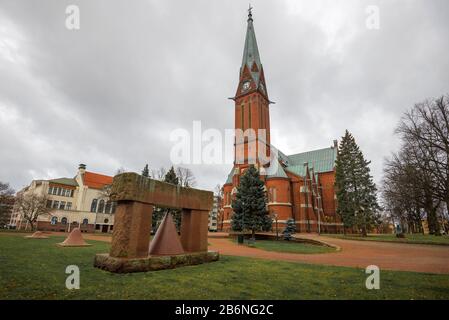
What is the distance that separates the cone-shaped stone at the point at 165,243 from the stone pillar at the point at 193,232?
0.69 m

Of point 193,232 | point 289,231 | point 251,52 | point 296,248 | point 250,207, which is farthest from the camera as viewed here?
point 251,52

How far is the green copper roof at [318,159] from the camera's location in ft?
159

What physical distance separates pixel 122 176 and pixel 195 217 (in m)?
3.42

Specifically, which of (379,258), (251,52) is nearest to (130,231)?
(379,258)

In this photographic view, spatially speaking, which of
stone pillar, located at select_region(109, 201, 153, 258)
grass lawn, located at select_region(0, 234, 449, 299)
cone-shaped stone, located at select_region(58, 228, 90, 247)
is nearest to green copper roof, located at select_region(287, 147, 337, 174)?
cone-shaped stone, located at select_region(58, 228, 90, 247)

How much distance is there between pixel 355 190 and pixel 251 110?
2136 centimetres

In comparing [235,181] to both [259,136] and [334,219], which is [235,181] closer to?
[259,136]

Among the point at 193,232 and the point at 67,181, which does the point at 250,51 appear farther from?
the point at 67,181

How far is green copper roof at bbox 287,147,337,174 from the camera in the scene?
4844cm

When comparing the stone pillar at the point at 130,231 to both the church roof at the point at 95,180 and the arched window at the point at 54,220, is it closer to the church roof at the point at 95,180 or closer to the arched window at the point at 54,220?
the arched window at the point at 54,220

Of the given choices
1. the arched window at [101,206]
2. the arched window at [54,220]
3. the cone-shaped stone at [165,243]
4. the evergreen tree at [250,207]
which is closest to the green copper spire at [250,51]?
the evergreen tree at [250,207]

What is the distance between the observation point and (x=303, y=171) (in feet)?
139

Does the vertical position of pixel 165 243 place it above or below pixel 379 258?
above

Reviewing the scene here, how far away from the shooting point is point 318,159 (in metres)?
50.7
